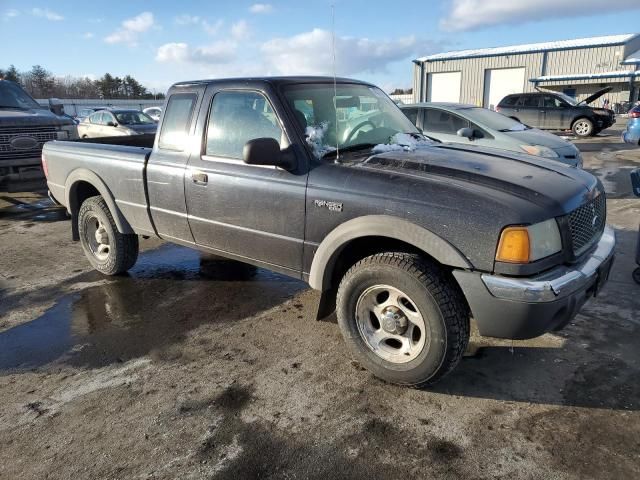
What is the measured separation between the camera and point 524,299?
2.49 meters

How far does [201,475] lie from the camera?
91.9 inches

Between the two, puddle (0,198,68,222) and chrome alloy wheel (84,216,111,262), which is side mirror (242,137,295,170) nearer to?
chrome alloy wheel (84,216,111,262)

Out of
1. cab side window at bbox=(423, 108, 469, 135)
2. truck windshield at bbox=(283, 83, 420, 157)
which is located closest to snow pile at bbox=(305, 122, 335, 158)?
truck windshield at bbox=(283, 83, 420, 157)

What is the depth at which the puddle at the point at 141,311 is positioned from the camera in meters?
3.61

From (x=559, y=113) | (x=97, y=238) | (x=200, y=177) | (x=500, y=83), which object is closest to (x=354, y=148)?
(x=200, y=177)

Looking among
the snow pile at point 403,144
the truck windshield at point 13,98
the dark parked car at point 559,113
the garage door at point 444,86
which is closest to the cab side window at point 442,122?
the snow pile at point 403,144

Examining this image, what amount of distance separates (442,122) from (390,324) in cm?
608

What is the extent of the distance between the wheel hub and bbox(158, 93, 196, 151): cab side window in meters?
2.25

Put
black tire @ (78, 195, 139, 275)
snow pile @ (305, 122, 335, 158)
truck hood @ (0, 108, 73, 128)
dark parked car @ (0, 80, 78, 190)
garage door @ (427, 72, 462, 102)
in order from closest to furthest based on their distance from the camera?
1. snow pile @ (305, 122, 335, 158)
2. black tire @ (78, 195, 139, 275)
3. dark parked car @ (0, 80, 78, 190)
4. truck hood @ (0, 108, 73, 128)
5. garage door @ (427, 72, 462, 102)

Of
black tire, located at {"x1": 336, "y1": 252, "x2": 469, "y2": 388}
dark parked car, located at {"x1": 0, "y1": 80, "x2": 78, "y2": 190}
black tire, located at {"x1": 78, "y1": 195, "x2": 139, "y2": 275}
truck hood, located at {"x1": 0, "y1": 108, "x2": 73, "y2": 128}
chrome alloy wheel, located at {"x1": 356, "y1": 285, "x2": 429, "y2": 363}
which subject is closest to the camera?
black tire, located at {"x1": 336, "y1": 252, "x2": 469, "y2": 388}

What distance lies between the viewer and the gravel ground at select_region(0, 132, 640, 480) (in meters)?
2.41

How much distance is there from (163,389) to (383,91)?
3.27 meters

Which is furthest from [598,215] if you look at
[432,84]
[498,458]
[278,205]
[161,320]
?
[432,84]

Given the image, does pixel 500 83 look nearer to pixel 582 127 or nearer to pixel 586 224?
pixel 582 127
